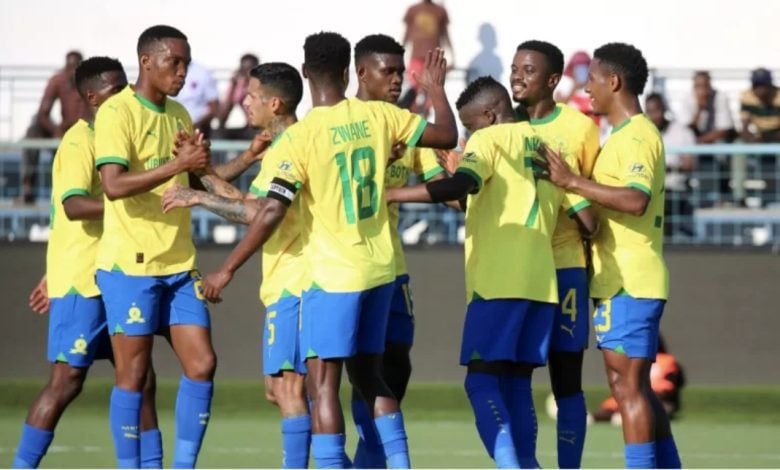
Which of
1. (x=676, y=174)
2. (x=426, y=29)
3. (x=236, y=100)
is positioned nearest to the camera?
(x=676, y=174)

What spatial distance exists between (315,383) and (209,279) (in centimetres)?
74

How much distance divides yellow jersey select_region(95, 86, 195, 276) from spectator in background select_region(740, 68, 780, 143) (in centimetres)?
774

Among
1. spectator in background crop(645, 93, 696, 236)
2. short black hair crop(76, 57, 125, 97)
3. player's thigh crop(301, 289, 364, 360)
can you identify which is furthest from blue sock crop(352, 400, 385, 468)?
spectator in background crop(645, 93, 696, 236)

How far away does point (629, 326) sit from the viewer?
406 inches

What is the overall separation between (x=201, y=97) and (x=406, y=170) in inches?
267

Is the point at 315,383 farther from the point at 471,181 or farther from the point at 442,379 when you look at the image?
the point at 442,379

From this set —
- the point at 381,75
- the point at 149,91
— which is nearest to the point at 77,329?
the point at 149,91

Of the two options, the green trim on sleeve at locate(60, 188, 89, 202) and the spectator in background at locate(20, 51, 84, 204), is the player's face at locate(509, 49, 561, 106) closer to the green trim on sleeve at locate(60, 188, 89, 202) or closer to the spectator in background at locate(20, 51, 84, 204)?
the green trim on sleeve at locate(60, 188, 89, 202)

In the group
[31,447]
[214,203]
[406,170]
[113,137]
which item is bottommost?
[31,447]

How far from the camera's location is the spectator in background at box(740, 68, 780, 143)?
1698 cm

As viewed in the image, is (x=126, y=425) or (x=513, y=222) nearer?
(x=513, y=222)

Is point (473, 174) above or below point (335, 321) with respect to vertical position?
above

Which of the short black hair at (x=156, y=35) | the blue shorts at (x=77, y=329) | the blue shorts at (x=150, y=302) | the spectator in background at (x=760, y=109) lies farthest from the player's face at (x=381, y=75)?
the spectator in background at (x=760, y=109)

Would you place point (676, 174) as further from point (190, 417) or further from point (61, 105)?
point (190, 417)
